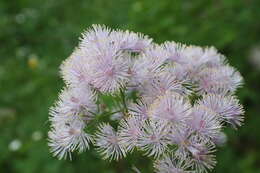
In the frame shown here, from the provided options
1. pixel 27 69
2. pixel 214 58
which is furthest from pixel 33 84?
pixel 214 58

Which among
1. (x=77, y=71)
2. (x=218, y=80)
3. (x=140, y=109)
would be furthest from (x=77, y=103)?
(x=218, y=80)

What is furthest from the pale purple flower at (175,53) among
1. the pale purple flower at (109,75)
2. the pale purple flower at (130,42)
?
the pale purple flower at (109,75)

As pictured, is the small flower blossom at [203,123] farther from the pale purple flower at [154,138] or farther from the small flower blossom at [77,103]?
the small flower blossom at [77,103]

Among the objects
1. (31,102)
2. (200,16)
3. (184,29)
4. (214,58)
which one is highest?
(200,16)

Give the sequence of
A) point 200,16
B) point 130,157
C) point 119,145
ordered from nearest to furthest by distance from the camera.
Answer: point 119,145 → point 130,157 → point 200,16

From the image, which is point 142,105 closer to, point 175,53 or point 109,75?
point 109,75

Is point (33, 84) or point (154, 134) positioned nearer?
point (154, 134)

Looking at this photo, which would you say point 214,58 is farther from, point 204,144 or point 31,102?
point 31,102

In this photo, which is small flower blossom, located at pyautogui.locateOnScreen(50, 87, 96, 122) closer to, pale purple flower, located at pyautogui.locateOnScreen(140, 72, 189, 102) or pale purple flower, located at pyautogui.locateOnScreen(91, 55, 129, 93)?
pale purple flower, located at pyautogui.locateOnScreen(91, 55, 129, 93)
